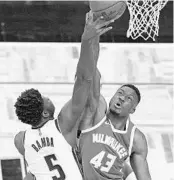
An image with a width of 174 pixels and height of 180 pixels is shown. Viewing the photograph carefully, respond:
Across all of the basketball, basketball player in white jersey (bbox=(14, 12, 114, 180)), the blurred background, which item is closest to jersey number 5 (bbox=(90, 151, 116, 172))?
basketball player in white jersey (bbox=(14, 12, 114, 180))

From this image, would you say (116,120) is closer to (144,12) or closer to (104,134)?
(104,134)

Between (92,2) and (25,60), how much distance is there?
337 cm

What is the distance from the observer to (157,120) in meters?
6.23

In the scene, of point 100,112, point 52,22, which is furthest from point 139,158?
point 52,22

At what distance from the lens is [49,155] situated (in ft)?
12.0

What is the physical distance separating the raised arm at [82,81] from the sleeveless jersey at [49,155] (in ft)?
0.25

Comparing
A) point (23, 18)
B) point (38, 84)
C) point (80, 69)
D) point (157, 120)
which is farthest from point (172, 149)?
point (23, 18)

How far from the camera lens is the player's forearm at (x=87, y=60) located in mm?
3586

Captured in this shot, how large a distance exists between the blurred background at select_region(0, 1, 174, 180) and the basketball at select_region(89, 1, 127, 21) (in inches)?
76.5

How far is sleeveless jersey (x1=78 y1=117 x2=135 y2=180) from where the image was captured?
4016 mm

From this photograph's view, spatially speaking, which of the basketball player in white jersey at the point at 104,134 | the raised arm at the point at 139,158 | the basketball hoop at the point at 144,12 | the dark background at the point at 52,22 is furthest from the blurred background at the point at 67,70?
the basketball player in white jersey at the point at 104,134

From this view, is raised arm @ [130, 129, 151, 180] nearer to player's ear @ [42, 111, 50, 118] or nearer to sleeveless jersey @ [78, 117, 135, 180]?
sleeveless jersey @ [78, 117, 135, 180]

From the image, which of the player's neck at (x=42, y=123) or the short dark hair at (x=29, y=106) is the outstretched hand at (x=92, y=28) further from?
the player's neck at (x=42, y=123)

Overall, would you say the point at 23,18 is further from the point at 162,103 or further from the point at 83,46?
the point at 83,46
